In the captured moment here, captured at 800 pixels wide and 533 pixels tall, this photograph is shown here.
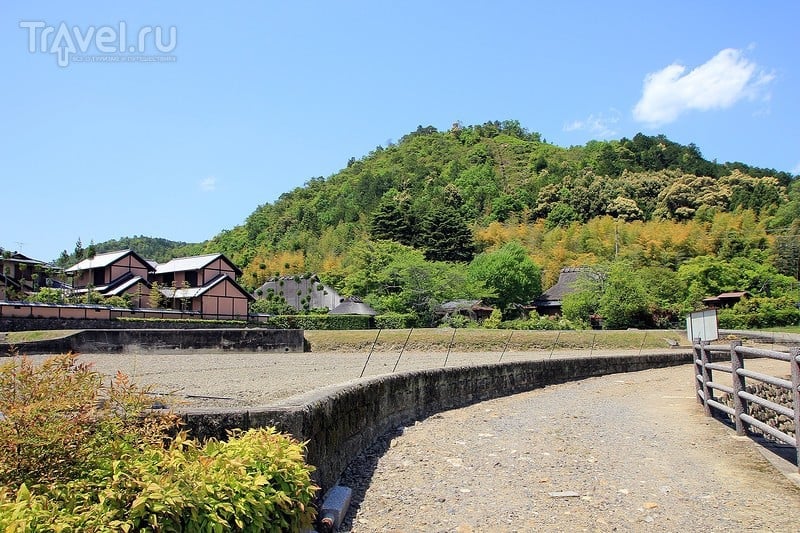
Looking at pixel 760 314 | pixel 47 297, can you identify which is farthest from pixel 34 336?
pixel 760 314

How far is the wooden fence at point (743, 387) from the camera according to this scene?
6.23 meters

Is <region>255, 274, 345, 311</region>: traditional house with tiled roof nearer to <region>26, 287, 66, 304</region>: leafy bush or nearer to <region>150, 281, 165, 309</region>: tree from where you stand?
<region>150, 281, 165, 309</region>: tree

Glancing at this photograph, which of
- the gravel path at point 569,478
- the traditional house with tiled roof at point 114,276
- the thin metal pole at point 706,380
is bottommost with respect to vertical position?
the gravel path at point 569,478

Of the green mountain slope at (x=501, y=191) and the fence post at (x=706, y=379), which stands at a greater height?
the green mountain slope at (x=501, y=191)

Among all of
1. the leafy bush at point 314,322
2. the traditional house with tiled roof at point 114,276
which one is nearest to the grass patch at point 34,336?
the leafy bush at point 314,322

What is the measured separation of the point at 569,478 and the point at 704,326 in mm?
5485

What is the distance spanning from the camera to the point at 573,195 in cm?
9275

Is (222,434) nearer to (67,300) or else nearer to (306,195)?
(67,300)

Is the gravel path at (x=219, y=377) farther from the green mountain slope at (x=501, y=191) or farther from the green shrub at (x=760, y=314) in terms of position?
the green mountain slope at (x=501, y=191)

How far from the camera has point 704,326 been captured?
10.6 metres

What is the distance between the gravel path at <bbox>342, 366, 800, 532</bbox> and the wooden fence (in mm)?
330

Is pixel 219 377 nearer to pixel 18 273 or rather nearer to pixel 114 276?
pixel 18 273

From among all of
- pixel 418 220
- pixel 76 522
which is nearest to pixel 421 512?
pixel 76 522

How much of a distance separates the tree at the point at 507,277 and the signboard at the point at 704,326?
43.4 meters
